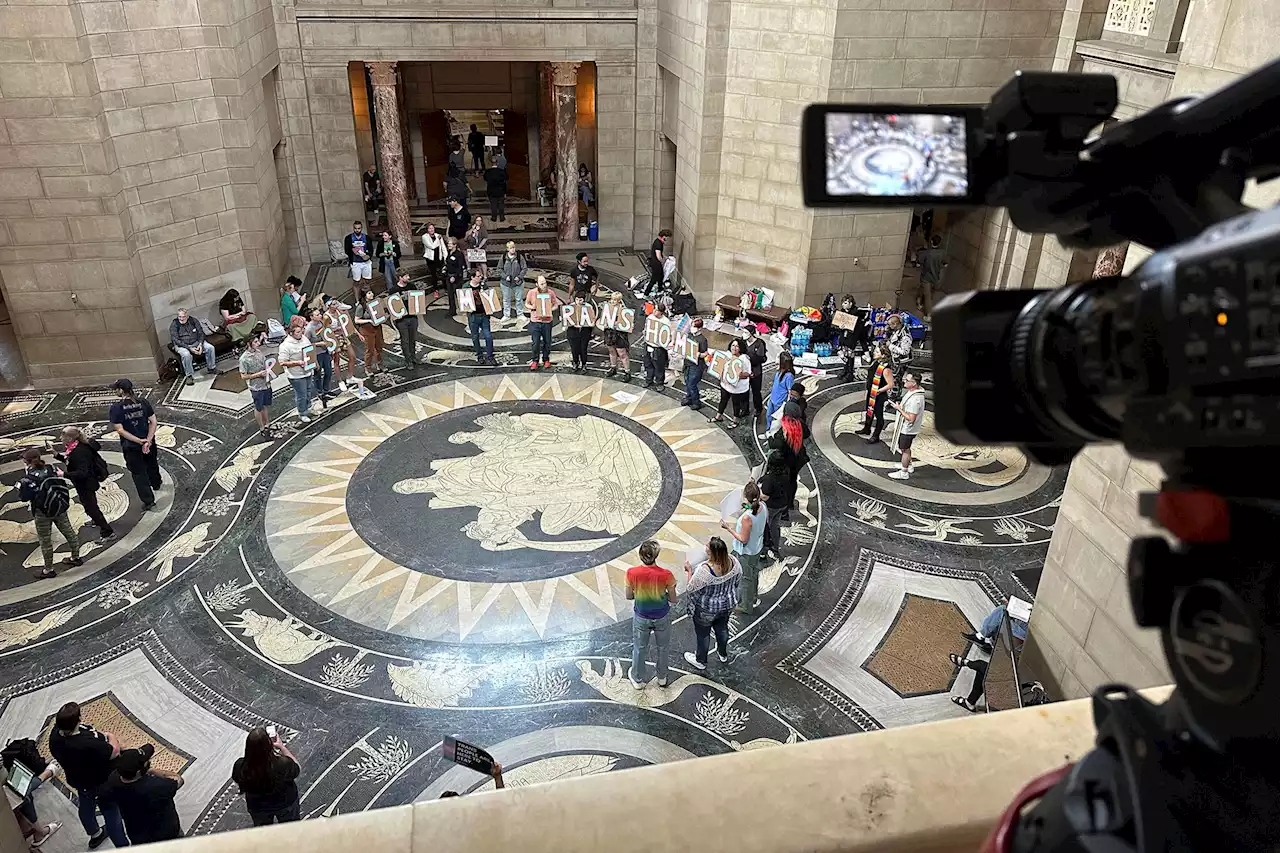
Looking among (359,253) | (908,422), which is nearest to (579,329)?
(908,422)

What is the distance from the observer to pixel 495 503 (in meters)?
9.95

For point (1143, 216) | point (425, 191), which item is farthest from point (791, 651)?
point (425, 191)

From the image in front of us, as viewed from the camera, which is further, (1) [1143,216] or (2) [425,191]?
(2) [425,191]

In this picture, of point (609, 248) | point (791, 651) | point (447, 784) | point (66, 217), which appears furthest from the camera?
point (609, 248)

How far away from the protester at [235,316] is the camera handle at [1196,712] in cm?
1413

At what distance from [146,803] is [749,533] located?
188 inches

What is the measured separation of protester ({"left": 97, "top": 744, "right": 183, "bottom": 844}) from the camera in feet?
17.6

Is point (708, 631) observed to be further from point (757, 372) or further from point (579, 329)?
point (579, 329)

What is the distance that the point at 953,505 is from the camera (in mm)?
10070

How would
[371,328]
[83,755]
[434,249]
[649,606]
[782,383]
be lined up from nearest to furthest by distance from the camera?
[83,755] < [649,606] < [782,383] < [371,328] < [434,249]

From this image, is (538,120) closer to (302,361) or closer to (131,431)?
(302,361)

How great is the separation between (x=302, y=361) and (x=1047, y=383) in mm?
10895

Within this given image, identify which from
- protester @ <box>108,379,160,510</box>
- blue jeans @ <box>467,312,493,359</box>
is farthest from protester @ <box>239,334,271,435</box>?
blue jeans @ <box>467,312,493,359</box>

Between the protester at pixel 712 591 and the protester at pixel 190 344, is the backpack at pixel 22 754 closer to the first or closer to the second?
the protester at pixel 712 591
